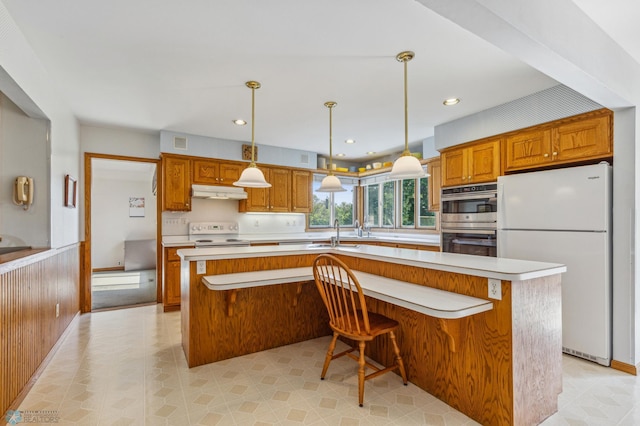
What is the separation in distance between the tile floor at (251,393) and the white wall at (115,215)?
205 inches

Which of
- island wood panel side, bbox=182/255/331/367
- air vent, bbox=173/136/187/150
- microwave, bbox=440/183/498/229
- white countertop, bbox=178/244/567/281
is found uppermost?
air vent, bbox=173/136/187/150

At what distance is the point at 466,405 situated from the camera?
2000 mm

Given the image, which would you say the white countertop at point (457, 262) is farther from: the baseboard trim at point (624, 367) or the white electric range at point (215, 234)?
the white electric range at point (215, 234)

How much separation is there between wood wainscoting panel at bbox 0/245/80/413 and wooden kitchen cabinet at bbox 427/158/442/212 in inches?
176

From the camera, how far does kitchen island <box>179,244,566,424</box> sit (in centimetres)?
182

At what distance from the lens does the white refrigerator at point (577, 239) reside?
264 cm

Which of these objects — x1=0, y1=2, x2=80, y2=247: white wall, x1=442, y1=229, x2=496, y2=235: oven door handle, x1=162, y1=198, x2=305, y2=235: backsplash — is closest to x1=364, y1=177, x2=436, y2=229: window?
x1=442, y1=229, x2=496, y2=235: oven door handle

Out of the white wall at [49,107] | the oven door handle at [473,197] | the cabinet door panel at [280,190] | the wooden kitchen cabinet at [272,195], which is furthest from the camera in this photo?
the cabinet door panel at [280,190]

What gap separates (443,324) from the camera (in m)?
1.94

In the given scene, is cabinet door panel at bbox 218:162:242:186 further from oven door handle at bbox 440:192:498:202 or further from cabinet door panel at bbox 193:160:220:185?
oven door handle at bbox 440:192:498:202

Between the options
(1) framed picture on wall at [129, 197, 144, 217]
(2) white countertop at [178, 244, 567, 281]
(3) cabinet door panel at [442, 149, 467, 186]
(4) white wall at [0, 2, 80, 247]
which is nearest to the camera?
(2) white countertop at [178, 244, 567, 281]

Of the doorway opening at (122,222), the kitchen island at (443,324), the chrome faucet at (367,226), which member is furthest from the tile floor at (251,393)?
the doorway opening at (122,222)

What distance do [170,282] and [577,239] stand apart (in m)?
4.59

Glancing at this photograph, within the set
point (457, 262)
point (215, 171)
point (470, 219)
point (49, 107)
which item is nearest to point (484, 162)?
point (470, 219)
